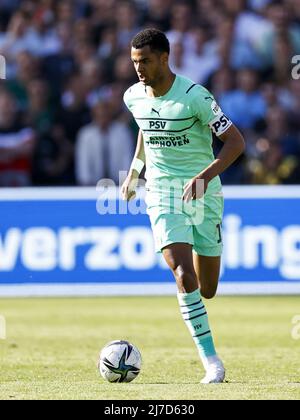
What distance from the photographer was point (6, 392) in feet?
24.1

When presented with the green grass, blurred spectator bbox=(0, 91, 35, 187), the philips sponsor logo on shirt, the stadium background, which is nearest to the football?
the green grass

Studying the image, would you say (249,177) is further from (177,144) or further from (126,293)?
(177,144)

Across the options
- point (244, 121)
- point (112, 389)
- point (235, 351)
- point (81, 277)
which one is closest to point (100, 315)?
point (81, 277)

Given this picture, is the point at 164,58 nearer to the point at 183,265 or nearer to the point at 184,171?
the point at 184,171

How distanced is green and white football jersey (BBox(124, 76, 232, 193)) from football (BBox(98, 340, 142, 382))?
4.24ft

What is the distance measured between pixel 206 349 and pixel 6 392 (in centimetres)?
152

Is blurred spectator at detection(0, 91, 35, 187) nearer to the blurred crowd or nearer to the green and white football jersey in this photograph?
the blurred crowd

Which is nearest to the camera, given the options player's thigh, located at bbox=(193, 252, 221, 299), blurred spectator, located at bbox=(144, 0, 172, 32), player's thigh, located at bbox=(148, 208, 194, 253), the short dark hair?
the short dark hair

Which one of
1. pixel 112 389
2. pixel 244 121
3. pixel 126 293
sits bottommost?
pixel 126 293

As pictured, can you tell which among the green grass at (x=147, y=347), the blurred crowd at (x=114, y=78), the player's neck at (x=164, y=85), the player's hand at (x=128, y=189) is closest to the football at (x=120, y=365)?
the green grass at (x=147, y=347)

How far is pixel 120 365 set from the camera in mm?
7984

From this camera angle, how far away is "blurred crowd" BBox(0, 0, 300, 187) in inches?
639

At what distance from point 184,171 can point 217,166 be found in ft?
Answer: 1.49

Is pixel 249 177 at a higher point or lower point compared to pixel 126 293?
higher
